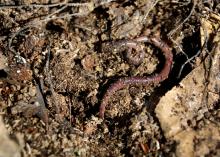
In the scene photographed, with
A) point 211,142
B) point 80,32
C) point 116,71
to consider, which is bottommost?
point 211,142

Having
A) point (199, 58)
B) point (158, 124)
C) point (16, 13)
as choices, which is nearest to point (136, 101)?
point (158, 124)

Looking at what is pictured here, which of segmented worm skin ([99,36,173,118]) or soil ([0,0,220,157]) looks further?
segmented worm skin ([99,36,173,118])

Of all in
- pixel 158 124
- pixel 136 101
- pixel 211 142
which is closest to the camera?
pixel 211 142

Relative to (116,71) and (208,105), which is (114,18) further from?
(208,105)

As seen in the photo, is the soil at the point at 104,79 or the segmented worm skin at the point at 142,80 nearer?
the soil at the point at 104,79

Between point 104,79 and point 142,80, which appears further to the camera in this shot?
point 104,79

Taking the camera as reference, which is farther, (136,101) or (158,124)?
(136,101)

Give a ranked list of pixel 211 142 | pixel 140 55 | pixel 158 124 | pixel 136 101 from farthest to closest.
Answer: pixel 140 55, pixel 136 101, pixel 158 124, pixel 211 142

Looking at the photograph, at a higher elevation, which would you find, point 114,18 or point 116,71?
point 114,18
